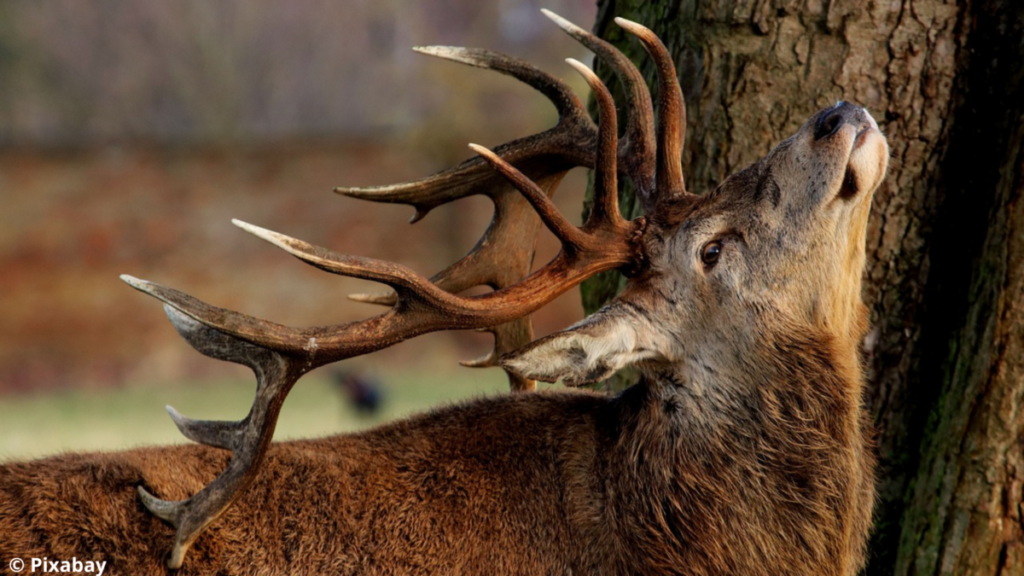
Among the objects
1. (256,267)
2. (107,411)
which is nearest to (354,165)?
(256,267)

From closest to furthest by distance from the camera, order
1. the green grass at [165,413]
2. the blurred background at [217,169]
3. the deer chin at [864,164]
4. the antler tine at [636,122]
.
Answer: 1. the deer chin at [864,164]
2. the antler tine at [636,122]
3. the green grass at [165,413]
4. the blurred background at [217,169]

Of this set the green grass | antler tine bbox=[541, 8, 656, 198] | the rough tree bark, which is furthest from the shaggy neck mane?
the green grass

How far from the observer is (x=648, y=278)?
327 cm

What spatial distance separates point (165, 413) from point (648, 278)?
950cm

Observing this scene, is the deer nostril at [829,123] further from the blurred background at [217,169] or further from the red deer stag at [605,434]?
the blurred background at [217,169]

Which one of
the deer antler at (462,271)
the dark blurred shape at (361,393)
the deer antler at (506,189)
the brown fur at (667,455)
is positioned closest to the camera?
the deer antler at (462,271)

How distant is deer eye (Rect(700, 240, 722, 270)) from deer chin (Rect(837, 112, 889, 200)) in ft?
1.30

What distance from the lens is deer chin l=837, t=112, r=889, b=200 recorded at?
10.1ft

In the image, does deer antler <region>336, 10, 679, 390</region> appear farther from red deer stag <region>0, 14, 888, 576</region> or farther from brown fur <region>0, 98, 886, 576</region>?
brown fur <region>0, 98, 886, 576</region>

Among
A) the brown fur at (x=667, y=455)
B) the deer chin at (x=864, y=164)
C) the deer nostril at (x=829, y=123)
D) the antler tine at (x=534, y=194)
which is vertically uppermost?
the deer nostril at (x=829, y=123)

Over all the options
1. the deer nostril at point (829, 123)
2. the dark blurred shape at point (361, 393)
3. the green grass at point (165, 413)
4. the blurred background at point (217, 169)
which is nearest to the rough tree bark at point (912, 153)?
→ the deer nostril at point (829, 123)

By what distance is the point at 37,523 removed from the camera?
2.73 metres

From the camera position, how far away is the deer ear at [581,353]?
301 centimetres

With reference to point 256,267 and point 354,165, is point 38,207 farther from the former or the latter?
point 354,165
